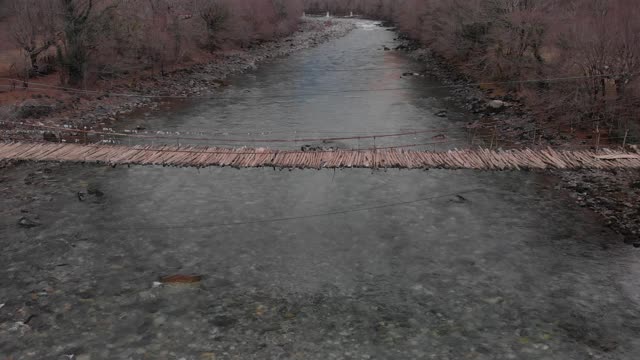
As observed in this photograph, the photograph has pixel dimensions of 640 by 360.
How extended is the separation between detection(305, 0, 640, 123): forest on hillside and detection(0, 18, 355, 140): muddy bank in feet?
69.0

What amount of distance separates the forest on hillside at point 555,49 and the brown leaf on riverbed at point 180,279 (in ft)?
68.7

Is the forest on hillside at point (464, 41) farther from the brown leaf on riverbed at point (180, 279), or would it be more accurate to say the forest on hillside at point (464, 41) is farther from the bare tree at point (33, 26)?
the brown leaf on riverbed at point (180, 279)

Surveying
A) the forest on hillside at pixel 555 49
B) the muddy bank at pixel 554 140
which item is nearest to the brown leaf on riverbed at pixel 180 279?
the muddy bank at pixel 554 140

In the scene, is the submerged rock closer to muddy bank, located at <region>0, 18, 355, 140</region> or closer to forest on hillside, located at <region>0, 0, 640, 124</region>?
muddy bank, located at <region>0, 18, 355, 140</region>

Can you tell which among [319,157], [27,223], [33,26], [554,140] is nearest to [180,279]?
[27,223]

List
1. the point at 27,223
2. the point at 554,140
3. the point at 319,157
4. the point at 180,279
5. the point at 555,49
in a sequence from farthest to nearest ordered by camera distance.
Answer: the point at 555,49, the point at 554,140, the point at 319,157, the point at 27,223, the point at 180,279

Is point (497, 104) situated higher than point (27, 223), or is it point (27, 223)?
point (497, 104)

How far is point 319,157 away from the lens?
72.5 feet

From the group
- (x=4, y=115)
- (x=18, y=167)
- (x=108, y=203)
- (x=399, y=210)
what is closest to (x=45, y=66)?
(x=4, y=115)

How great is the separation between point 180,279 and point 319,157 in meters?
9.65

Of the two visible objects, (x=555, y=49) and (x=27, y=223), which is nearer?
(x=27, y=223)

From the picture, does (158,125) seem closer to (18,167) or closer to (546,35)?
(18,167)

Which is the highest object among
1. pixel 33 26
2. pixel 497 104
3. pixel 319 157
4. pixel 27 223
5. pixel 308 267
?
pixel 33 26

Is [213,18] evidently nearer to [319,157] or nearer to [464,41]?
[464,41]
